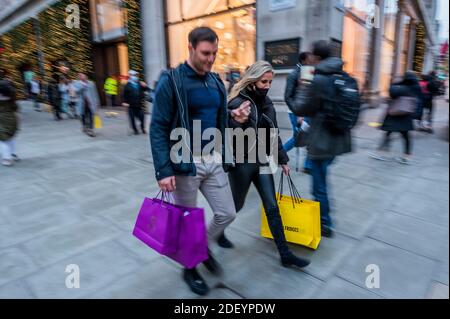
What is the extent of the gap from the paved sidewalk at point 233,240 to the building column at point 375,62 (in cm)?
861

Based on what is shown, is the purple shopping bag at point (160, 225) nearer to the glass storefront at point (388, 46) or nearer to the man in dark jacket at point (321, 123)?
the man in dark jacket at point (321, 123)

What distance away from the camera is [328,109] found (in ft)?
9.98

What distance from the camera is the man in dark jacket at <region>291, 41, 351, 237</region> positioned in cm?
302

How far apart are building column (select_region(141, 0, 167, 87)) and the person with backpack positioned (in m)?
10.7

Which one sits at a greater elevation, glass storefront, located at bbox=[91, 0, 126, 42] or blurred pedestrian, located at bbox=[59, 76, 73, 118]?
glass storefront, located at bbox=[91, 0, 126, 42]

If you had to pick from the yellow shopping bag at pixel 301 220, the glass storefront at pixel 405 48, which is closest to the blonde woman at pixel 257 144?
the yellow shopping bag at pixel 301 220

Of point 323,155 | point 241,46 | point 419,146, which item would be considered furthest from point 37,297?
point 241,46

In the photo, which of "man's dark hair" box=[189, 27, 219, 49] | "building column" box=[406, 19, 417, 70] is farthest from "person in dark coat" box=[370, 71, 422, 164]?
"building column" box=[406, 19, 417, 70]

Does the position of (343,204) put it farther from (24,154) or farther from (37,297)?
(24,154)

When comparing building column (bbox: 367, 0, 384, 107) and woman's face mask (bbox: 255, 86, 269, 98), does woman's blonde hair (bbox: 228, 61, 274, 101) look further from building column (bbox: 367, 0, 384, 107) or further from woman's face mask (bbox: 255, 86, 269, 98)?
building column (bbox: 367, 0, 384, 107)

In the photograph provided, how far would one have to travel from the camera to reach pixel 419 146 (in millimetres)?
7398

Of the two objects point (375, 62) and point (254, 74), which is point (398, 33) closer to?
point (375, 62)

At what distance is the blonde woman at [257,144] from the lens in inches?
108

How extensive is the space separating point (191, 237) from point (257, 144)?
1012 millimetres
